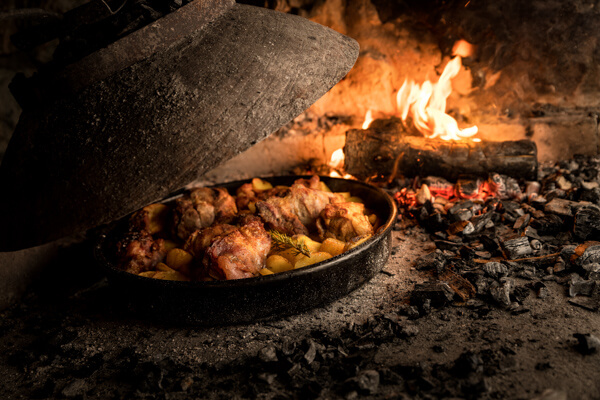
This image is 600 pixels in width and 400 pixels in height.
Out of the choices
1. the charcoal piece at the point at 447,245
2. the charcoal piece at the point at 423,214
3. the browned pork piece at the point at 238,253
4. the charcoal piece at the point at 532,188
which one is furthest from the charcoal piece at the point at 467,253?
the browned pork piece at the point at 238,253

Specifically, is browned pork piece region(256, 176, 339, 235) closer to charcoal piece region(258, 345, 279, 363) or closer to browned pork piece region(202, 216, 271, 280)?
browned pork piece region(202, 216, 271, 280)

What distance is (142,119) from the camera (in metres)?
1.83

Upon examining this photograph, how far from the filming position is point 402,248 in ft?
11.3

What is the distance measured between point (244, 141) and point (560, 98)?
14.0ft

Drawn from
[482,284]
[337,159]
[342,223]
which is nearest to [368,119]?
[337,159]

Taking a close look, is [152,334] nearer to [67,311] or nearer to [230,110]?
[67,311]

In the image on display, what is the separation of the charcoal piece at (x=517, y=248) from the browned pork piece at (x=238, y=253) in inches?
69.1

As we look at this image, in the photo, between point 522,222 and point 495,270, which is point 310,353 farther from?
point 522,222

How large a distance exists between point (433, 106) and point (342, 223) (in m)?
2.70

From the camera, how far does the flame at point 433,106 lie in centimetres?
467

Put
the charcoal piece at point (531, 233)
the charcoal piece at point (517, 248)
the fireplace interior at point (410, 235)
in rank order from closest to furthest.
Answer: the fireplace interior at point (410, 235) < the charcoal piece at point (517, 248) < the charcoal piece at point (531, 233)

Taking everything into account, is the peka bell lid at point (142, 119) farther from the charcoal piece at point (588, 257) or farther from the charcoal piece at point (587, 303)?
the charcoal piece at point (588, 257)

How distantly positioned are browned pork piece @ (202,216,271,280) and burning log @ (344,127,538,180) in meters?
2.19

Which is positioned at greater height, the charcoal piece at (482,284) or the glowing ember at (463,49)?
the glowing ember at (463,49)
